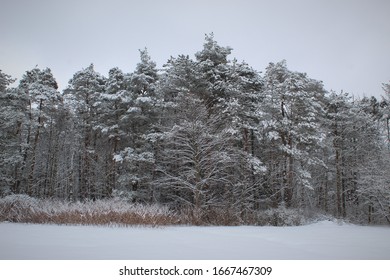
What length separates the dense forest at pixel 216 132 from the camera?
17.5 m

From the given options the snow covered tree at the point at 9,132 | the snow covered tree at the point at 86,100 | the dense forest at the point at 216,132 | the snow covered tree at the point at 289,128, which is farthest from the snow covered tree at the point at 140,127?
the snow covered tree at the point at 9,132

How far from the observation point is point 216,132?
18453 millimetres

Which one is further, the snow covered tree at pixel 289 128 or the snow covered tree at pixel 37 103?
the snow covered tree at pixel 37 103

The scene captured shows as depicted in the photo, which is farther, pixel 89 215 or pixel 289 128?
pixel 289 128

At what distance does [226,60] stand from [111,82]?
10.1 metres

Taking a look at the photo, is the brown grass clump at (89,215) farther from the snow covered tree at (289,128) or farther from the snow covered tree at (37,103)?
the snow covered tree at (289,128)

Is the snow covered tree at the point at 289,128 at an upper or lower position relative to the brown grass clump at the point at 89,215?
upper

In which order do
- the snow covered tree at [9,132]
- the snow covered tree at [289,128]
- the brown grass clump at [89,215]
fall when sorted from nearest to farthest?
1. the brown grass clump at [89,215]
2. the snow covered tree at [289,128]
3. the snow covered tree at [9,132]

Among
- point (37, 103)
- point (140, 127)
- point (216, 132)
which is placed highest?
point (37, 103)

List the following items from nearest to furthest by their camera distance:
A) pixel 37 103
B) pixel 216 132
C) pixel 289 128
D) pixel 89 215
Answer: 1. pixel 89 215
2. pixel 216 132
3. pixel 289 128
4. pixel 37 103

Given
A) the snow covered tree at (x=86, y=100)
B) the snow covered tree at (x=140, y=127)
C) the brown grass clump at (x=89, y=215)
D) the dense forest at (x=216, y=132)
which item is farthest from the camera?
the snow covered tree at (x=86, y=100)

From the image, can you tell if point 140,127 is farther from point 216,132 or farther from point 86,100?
point 86,100

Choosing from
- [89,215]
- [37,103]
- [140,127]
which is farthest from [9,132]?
[89,215]
